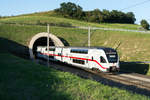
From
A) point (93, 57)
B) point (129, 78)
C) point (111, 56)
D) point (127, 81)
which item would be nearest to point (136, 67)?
point (129, 78)

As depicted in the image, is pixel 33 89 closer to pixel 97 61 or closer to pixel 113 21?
pixel 97 61

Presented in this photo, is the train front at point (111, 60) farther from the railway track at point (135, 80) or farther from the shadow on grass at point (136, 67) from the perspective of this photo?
the shadow on grass at point (136, 67)

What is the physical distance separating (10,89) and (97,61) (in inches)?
566

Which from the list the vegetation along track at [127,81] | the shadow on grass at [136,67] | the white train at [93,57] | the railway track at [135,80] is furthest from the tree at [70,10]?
the railway track at [135,80]

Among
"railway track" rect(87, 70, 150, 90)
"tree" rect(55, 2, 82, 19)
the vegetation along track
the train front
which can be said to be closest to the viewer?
the vegetation along track

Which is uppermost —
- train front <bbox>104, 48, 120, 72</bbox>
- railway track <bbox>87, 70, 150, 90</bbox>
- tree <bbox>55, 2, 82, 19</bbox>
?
tree <bbox>55, 2, 82, 19</bbox>

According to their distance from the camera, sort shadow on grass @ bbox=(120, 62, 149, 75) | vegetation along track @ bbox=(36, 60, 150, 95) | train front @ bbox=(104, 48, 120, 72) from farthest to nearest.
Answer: shadow on grass @ bbox=(120, 62, 149, 75) → train front @ bbox=(104, 48, 120, 72) → vegetation along track @ bbox=(36, 60, 150, 95)

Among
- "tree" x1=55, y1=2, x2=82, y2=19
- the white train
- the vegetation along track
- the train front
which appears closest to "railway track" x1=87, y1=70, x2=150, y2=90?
the vegetation along track

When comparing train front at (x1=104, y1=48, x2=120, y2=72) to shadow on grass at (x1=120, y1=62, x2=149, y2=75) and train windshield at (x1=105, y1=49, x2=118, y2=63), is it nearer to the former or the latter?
train windshield at (x1=105, y1=49, x2=118, y2=63)

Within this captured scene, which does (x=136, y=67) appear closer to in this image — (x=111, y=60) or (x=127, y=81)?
(x=111, y=60)

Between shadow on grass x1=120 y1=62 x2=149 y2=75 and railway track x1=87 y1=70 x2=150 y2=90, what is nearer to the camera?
railway track x1=87 y1=70 x2=150 y2=90

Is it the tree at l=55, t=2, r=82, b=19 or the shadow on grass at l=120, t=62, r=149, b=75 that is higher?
the tree at l=55, t=2, r=82, b=19

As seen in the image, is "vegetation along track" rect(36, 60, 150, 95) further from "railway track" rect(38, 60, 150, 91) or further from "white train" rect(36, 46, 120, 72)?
"white train" rect(36, 46, 120, 72)

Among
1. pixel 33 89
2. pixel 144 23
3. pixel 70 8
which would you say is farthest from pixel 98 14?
pixel 33 89
